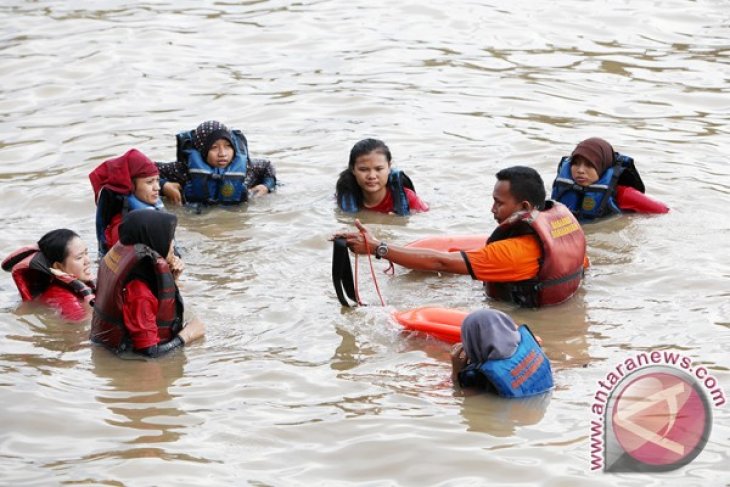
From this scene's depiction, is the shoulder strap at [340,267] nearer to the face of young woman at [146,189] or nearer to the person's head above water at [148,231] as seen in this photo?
the person's head above water at [148,231]

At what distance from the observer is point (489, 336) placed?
606 cm

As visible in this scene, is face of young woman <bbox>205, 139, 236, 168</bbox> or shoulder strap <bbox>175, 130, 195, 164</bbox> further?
shoulder strap <bbox>175, 130, 195, 164</bbox>

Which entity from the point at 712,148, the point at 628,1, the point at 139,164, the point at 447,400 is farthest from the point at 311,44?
the point at 447,400

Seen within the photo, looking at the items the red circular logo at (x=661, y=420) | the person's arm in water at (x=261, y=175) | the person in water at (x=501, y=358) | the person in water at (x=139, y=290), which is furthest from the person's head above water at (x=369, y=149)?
the red circular logo at (x=661, y=420)

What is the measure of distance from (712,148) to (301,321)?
5222mm

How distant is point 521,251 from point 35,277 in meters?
3.22

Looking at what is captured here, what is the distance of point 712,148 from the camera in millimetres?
11000

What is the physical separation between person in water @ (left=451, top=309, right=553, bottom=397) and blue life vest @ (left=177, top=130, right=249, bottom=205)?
13.8 ft

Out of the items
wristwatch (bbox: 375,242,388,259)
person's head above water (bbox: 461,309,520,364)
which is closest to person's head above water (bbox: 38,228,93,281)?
wristwatch (bbox: 375,242,388,259)

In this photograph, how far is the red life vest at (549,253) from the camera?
24.7 feet

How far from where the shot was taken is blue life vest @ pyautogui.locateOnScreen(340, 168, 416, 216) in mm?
9695

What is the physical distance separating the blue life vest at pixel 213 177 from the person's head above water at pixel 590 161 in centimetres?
280

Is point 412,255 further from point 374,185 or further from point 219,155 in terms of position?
point 219,155

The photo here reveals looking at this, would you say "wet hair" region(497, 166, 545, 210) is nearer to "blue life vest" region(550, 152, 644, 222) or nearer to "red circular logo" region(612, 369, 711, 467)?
"blue life vest" region(550, 152, 644, 222)
